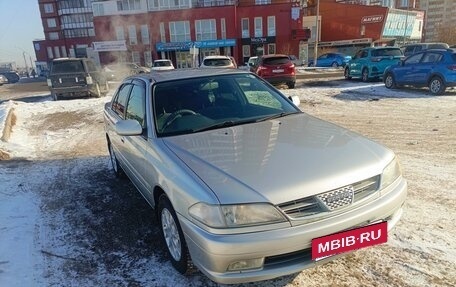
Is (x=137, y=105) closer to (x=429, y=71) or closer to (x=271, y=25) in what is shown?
(x=429, y=71)

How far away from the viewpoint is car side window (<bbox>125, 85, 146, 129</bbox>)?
369 centimetres

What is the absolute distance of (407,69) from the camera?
508 inches

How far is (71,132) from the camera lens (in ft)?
31.1

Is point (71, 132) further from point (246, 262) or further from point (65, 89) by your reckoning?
point (246, 262)

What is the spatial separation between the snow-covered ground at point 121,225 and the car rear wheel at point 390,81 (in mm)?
5839

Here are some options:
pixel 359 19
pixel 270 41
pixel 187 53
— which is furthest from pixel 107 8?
pixel 359 19

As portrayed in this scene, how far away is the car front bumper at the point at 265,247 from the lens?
2258 mm

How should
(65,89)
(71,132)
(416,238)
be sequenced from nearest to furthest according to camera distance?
(416,238)
(71,132)
(65,89)

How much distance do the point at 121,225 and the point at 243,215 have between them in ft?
6.85

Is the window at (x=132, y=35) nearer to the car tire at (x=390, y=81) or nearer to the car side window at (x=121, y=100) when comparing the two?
the car tire at (x=390, y=81)

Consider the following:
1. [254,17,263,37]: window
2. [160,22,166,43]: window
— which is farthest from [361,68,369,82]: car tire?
[160,22,166,43]: window

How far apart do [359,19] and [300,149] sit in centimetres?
5127

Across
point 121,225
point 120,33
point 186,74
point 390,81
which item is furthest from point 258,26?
point 121,225

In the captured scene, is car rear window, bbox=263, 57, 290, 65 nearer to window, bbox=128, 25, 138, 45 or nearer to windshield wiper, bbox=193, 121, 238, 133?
windshield wiper, bbox=193, 121, 238, 133
